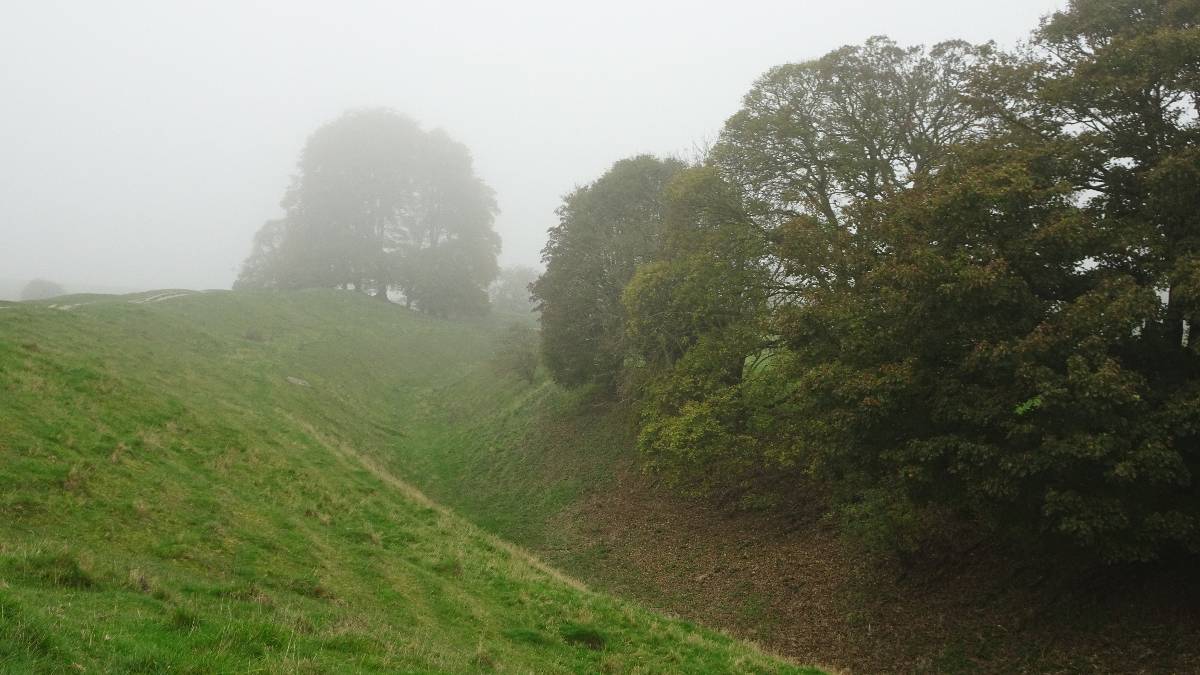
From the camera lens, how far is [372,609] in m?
10.9

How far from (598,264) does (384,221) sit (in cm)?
5755

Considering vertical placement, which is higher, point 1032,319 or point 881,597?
point 1032,319

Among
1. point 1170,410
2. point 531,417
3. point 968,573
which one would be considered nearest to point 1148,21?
point 1170,410

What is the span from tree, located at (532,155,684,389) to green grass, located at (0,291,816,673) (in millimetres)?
6677

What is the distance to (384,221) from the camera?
3219 inches

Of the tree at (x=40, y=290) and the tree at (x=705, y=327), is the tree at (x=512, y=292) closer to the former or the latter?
the tree at (x=40, y=290)

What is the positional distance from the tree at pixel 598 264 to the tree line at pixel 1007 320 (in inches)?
345

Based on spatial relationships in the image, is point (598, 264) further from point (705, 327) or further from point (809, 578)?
point (809, 578)

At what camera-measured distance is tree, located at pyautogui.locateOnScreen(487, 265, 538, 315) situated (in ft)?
321

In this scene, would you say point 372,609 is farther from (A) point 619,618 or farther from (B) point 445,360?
(B) point 445,360

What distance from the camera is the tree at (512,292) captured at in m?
97.8

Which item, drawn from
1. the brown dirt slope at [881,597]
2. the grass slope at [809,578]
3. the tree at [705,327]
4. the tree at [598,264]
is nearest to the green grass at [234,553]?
the grass slope at [809,578]

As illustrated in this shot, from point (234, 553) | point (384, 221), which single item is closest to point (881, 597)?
point (234, 553)

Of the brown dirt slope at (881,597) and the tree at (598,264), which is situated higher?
the tree at (598,264)
